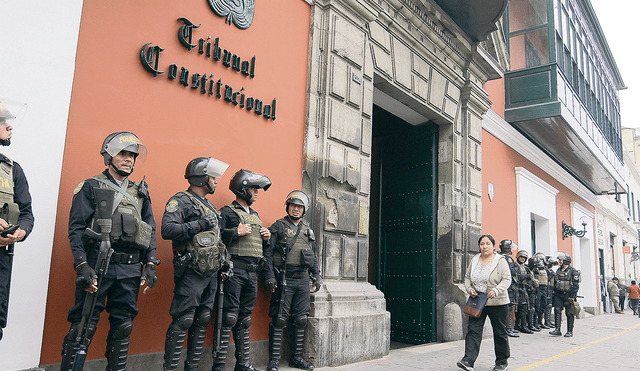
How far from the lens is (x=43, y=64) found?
11.9 ft

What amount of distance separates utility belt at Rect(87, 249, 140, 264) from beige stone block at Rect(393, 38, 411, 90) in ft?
16.9

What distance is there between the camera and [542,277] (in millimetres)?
11328

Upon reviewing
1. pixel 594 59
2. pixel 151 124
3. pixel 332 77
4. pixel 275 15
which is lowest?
pixel 151 124

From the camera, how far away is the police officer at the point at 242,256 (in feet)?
14.4

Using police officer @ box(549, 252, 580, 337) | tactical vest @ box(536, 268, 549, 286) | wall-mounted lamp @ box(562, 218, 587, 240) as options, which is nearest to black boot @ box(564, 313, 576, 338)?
police officer @ box(549, 252, 580, 337)

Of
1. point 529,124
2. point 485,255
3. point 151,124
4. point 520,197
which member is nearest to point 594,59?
point 529,124

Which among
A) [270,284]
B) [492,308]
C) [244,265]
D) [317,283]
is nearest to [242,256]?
[244,265]

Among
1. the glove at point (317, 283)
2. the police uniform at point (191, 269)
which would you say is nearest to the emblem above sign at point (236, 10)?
the police uniform at point (191, 269)

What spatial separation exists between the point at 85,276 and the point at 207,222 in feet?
3.64

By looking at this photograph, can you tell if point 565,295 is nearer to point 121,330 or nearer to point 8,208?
point 121,330

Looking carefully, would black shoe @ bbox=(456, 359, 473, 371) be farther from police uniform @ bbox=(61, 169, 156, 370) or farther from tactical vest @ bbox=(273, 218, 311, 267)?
police uniform @ bbox=(61, 169, 156, 370)

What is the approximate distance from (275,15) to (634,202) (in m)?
32.0

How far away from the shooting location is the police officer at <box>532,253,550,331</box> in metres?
11.1

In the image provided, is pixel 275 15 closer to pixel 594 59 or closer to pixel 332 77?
pixel 332 77
